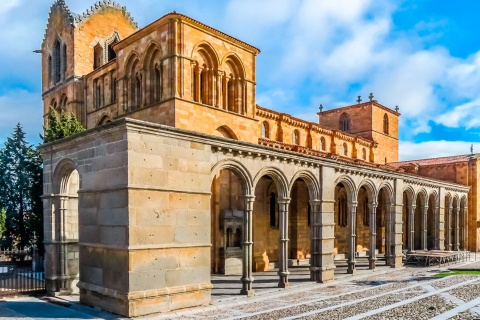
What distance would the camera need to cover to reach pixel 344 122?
45.6m

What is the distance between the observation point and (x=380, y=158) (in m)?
43.5

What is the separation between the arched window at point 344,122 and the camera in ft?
148

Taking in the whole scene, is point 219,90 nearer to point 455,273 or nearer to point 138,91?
point 138,91

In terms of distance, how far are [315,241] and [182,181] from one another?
7.93m

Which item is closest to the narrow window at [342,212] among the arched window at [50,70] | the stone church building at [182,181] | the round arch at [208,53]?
the stone church building at [182,181]

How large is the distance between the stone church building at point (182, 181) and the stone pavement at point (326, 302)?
723 millimetres

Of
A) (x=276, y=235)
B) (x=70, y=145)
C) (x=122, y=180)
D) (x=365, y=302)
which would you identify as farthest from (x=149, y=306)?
(x=276, y=235)

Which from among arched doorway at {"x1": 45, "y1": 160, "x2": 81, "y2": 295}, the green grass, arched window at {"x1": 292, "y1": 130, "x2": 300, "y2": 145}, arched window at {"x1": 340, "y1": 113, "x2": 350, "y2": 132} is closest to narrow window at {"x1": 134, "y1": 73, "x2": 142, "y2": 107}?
arched doorway at {"x1": 45, "y1": 160, "x2": 81, "y2": 295}

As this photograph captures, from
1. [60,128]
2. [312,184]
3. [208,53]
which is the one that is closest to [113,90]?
[60,128]

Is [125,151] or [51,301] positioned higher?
[125,151]

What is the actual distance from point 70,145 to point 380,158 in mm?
35866

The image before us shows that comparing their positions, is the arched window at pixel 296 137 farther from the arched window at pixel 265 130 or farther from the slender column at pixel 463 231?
the slender column at pixel 463 231

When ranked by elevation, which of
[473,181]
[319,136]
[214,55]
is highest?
[214,55]

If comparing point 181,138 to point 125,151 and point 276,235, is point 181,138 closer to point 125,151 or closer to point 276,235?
point 125,151
